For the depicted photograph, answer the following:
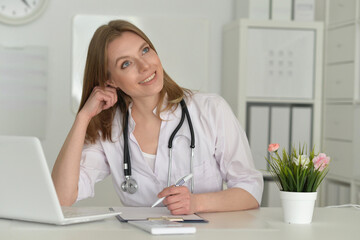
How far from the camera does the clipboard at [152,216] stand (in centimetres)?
157

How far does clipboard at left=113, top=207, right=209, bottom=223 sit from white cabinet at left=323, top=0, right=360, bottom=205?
2039 mm

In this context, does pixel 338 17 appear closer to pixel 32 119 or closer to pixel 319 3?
pixel 319 3

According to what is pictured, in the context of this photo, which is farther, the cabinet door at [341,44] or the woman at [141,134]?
the cabinet door at [341,44]

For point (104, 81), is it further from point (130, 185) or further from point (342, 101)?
point (342, 101)

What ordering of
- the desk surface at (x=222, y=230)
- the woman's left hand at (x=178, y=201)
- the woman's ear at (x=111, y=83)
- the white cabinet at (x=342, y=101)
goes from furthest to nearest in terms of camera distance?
the white cabinet at (x=342, y=101)
the woman's ear at (x=111, y=83)
the woman's left hand at (x=178, y=201)
the desk surface at (x=222, y=230)

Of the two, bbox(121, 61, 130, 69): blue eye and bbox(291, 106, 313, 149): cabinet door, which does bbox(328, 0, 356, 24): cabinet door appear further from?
bbox(121, 61, 130, 69): blue eye

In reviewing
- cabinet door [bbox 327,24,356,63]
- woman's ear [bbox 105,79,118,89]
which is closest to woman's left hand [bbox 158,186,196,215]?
woman's ear [bbox 105,79,118,89]

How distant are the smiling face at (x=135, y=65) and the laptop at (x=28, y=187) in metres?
0.61

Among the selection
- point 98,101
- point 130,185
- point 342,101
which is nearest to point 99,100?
point 98,101

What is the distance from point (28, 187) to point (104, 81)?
0.74 metres

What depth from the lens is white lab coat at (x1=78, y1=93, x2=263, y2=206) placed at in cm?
206

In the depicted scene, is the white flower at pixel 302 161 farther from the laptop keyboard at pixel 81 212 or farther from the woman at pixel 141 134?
the laptop keyboard at pixel 81 212

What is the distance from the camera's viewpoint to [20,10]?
12.4 feet

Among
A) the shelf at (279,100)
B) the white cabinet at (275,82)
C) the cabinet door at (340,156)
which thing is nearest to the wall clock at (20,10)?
the white cabinet at (275,82)
